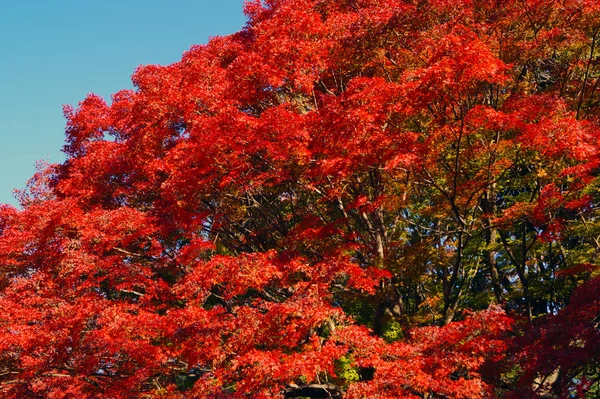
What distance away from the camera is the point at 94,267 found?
1238 cm

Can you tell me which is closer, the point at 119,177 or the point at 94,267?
the point at 94,267

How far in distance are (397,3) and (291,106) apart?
4.05 m

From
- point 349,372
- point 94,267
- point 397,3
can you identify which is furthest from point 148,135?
point 349,372

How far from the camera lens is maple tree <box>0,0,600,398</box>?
881 cm

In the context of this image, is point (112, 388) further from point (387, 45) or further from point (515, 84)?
point (515, 84)

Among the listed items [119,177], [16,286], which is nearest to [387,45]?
[119,177]

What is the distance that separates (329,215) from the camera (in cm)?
1620

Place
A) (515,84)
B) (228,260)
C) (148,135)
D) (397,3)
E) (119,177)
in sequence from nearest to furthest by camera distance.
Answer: (228,260)
(397,3)
(515,84)
(148,135)
(119,177)

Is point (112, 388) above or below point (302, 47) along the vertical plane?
below

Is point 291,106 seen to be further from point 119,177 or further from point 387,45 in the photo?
point 119,177

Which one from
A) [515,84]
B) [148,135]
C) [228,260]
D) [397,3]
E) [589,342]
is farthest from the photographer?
[148,135]

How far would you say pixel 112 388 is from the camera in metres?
11.3

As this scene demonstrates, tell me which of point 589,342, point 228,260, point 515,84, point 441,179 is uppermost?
point 515,84

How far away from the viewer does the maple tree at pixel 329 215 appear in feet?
28.9
